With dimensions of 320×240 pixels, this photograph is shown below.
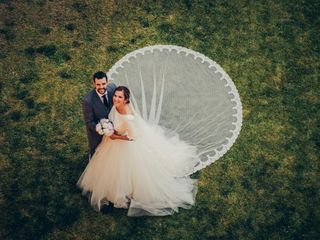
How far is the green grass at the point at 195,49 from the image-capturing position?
233 inches

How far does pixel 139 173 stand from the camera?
5.52 m

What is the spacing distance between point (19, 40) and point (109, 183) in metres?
3.96

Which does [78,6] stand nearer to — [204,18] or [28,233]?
[204,18]


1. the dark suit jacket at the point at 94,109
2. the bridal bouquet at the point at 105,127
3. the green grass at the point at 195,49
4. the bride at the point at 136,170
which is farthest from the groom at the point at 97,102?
the green grass at the point at 195,49

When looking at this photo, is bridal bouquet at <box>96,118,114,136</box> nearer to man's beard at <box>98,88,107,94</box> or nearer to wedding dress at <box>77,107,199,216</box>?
wedding dress at <box>77,107,199,216</box>

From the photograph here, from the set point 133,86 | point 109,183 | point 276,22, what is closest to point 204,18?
point 276,22

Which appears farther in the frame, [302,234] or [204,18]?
[204,18]

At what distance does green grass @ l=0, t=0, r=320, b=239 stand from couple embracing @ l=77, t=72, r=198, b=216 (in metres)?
0.25

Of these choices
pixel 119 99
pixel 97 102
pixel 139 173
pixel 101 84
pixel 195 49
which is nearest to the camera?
pixel 119 99

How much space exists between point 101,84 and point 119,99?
0.36 metres

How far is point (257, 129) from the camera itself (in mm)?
7027

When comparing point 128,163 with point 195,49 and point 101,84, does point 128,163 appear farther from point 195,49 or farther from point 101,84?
point 195,49

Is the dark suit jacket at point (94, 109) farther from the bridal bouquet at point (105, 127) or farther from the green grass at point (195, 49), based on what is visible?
the green grass at point (195, 49)

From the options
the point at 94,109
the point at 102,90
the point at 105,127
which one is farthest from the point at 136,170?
the point at 102,90
